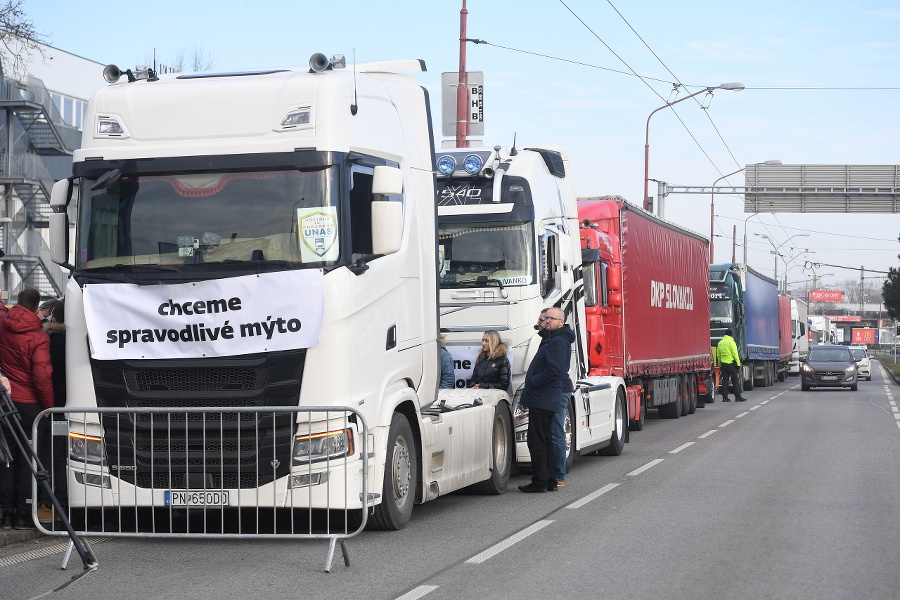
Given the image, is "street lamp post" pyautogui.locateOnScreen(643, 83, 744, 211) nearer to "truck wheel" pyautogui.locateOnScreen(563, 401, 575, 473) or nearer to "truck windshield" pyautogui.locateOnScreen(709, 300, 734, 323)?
"truck windshield" pyautogui.locateOnScreen(709, 300, 734, 323)

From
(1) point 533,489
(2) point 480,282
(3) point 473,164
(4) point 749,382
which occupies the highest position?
(3) point 473,164

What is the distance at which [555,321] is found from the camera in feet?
40.5

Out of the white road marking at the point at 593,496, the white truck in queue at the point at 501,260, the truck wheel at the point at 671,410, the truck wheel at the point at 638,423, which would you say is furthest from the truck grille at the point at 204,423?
the truck wheel at the point at 671,410

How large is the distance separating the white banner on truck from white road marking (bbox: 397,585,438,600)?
2029 mm

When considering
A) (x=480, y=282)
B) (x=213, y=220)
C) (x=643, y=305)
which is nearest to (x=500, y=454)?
(x=480, y=282)

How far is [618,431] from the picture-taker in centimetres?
1673

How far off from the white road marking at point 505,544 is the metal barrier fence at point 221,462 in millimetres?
849

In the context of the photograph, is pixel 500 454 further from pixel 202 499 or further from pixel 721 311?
pixel 721 311

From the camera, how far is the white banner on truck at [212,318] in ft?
28.0

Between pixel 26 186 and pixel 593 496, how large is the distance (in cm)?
3203

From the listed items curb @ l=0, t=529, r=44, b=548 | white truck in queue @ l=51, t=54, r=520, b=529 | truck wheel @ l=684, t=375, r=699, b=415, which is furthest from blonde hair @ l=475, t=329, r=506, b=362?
truck wheel @ l=684, t=375, r=699, b=415

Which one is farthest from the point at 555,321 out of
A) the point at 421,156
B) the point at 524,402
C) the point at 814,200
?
the point at 814,200

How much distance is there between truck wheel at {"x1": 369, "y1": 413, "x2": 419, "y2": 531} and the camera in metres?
9.23

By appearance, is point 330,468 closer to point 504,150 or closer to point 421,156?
point 421,156
